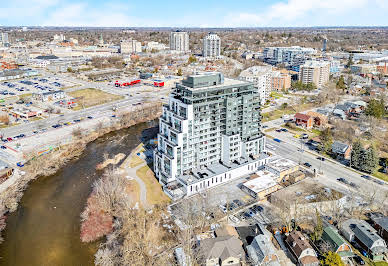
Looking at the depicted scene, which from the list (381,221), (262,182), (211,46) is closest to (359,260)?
(381,221)

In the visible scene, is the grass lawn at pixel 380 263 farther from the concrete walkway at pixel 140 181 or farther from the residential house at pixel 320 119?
the residential house at pixel 320 119

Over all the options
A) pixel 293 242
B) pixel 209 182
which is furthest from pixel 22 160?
pixel 293 242

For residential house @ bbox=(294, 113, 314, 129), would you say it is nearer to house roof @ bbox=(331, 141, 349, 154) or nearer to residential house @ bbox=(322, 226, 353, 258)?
house roof @ bbox=(331, 141, 349, 154)

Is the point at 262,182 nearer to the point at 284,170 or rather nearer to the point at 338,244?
the point at 284,170

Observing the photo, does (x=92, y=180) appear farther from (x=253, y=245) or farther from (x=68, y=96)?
(x=68, y=96)

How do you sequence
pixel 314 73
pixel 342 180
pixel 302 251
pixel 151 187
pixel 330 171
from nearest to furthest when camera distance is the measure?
pixel 302 251
pixel 151 187
pixel 342 180
pixel 330 171
pixel 314 73

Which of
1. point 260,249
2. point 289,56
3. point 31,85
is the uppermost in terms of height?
point 289,56

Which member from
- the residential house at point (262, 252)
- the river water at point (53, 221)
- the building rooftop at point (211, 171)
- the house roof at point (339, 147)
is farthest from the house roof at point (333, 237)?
the river water at point (53, 221)
